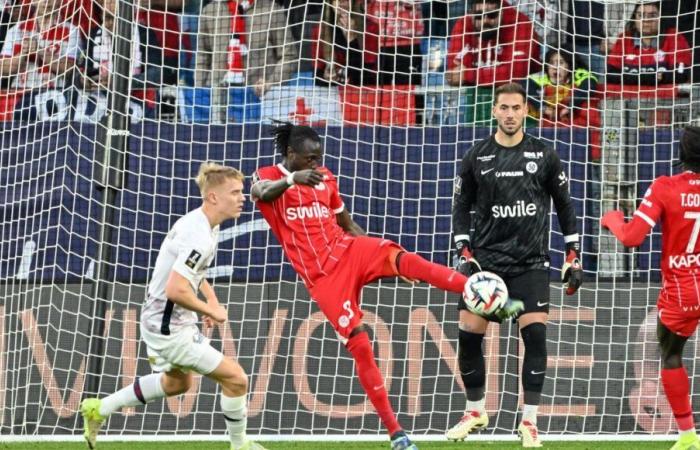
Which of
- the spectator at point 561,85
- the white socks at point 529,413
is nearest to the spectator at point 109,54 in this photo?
the spectator at point 561,85

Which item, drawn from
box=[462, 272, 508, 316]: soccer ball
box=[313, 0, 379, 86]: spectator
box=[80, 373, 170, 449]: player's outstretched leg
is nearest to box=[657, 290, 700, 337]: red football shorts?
box=[462, 272, 508, 316]: soccer ball

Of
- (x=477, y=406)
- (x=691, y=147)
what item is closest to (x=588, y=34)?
(x=691, y=147)

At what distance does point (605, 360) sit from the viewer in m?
10.0

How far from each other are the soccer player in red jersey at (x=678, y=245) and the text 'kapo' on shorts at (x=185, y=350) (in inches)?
96.2

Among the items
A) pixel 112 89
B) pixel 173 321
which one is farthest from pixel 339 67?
pixel 173 321

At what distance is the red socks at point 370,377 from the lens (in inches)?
286

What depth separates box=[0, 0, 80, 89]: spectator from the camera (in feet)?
35.6

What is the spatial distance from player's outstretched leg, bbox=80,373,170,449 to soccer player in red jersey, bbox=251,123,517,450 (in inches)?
40.9

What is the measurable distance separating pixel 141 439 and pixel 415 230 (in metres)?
2.76

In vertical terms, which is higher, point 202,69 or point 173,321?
point 202,69

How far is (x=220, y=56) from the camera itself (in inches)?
445

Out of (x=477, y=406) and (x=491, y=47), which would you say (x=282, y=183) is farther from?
(x=491, y=47)

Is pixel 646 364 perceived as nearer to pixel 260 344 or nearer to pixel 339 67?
pixel 260 344

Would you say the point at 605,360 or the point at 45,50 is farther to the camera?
the point at 45,50
